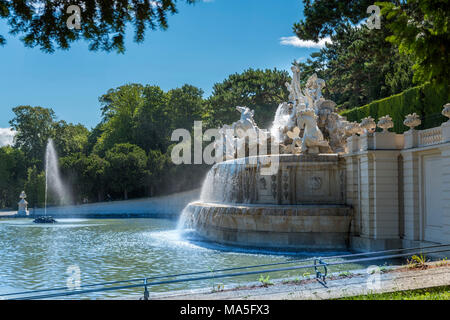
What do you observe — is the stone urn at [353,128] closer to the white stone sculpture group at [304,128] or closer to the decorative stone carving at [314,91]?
the white stone sculpture group at [304,128]

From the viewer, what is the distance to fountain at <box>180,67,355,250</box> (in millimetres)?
15531

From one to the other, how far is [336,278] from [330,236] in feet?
25.0

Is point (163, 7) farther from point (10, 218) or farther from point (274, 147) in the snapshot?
point (10, 218)

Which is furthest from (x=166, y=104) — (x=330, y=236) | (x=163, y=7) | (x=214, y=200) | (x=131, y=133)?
(x=163, y=7)

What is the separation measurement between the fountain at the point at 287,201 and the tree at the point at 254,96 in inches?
815

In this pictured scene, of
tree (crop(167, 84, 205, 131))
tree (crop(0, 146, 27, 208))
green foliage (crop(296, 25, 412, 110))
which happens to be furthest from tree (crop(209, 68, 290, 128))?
tree (crop(0, 146, 27, 208))

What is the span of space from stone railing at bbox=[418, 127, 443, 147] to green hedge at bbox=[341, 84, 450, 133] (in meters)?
5.81

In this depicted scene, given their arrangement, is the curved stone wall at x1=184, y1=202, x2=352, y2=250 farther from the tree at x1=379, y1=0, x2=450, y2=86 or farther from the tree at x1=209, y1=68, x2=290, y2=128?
the tree at x1=209, y1=68, x2=290, y2=128

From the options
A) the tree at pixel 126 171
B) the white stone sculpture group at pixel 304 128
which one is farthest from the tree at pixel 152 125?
the white stone sculpture group at pixel 304 128

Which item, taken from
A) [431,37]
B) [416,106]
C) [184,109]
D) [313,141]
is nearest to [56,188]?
[184,109]

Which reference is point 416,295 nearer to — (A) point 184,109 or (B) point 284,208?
(B) point 284,208

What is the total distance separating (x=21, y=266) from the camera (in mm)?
12867

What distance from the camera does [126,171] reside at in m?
43.6

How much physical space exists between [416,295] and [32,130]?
5719 centimetres
